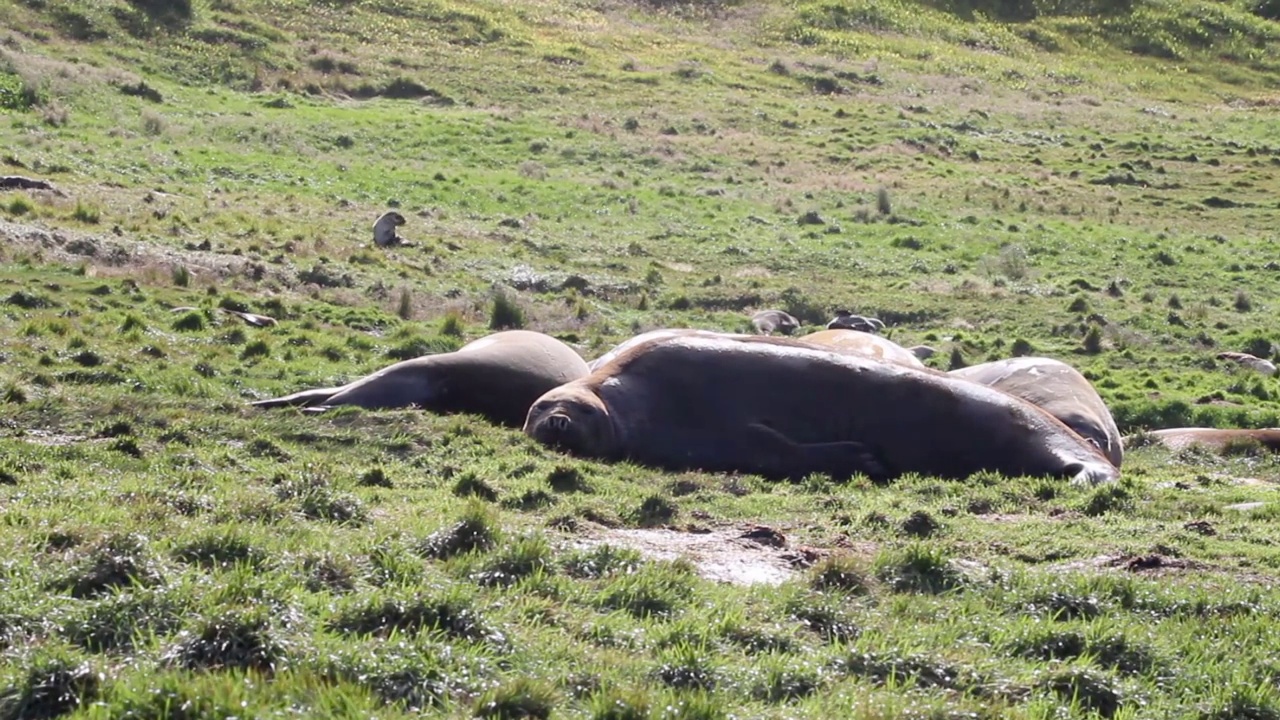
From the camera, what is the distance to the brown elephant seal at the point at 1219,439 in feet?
49.4

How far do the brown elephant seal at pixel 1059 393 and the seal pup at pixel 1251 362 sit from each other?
8.11 metres

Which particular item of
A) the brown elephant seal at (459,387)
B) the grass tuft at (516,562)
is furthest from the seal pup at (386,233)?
the grass tuft at (516,562)

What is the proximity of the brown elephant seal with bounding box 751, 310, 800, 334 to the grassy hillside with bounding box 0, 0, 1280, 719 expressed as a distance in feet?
1.36

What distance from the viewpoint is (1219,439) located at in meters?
15.2

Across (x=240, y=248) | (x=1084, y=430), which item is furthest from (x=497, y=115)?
(x=1084, y=430)

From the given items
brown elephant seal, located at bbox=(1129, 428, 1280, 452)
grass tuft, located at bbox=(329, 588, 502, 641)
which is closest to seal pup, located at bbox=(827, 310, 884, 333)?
brown elephant seal, located at bbox=(1129, 428, 1280, 452)

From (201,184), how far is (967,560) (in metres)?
25.2

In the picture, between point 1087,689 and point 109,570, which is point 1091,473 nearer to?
point 1087,689

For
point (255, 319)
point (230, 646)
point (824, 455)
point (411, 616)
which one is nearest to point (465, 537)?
point (411, 616)

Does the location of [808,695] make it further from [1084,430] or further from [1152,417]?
[1152,417]

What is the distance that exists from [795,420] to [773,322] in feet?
35.0

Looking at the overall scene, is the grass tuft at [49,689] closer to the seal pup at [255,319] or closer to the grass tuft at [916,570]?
the grass tuft at [916,570]

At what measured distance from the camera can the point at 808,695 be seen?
6.34 m

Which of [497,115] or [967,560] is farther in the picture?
[497,115]
